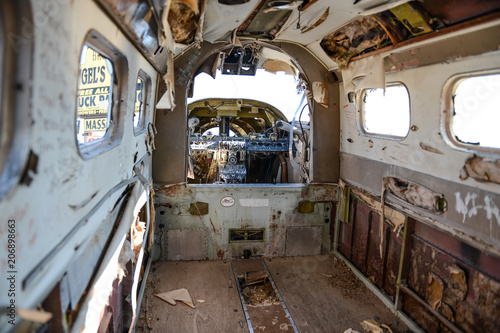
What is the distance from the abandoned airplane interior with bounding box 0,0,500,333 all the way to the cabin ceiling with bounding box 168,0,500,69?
0.08ft

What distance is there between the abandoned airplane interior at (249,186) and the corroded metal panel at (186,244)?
2 cm

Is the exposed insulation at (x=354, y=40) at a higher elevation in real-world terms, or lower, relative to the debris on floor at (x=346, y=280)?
higher

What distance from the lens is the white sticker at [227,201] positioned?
202 inches

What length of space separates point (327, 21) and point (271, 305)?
3.50 meters

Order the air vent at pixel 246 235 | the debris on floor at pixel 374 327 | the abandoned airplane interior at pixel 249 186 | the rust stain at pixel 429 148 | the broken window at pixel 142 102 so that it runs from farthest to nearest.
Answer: the air vent at pixel 246 235 → the broken window at pixel 142 102 → the debris on floor at pixel 374 327 → the rust stain at pixel 429 148 → the abandoned airplane interior at pixel 249 186

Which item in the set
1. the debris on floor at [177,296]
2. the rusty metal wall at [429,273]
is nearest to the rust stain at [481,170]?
the rusty metal wall at [429,273]

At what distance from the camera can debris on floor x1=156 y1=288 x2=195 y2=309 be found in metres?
4.17

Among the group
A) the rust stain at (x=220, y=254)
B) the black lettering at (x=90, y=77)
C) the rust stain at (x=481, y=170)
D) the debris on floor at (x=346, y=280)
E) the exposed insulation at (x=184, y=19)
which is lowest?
the debris on floor at (x=346, y=280)

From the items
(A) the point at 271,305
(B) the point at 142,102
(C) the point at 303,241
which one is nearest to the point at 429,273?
(A) the point at 271,305

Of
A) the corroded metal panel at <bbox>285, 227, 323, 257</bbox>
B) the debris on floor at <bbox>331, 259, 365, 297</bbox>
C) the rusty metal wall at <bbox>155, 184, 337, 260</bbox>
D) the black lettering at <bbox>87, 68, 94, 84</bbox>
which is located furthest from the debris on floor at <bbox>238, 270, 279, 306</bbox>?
the black lettering at <bbox>87, 68, 94, 84</bbox>

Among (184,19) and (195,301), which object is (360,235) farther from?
(184,19)

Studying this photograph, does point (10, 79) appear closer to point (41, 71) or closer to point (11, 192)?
point (41, 71)

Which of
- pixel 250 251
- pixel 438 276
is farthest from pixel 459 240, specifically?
pixel 250 251

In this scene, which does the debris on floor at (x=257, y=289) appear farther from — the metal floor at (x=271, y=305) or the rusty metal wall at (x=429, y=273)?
the rusty metal wall at (x=429, y=273)
